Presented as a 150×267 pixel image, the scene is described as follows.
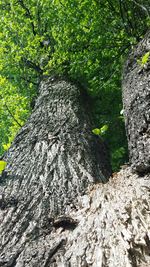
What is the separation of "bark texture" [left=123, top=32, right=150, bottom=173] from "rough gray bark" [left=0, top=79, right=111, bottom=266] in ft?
2.00

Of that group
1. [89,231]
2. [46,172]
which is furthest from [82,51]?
[89,231]

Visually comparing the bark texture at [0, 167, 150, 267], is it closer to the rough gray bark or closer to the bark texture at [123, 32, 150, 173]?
the rough gray bark

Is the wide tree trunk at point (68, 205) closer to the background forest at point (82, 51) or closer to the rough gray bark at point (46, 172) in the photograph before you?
the rough gray bark at point (46, 172)

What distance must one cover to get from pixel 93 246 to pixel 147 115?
135 cm

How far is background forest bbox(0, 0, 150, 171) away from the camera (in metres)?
5.16

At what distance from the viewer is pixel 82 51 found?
6.12 m

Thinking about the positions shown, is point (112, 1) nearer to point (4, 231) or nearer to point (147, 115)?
point (147, 115)

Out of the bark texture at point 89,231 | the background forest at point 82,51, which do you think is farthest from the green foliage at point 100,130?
the bark texture at point 89,231

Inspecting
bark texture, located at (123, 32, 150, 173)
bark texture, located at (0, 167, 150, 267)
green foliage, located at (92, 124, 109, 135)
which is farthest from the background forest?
bark texture, located at (0, 167, 150, 267)

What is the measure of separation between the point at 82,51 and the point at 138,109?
11.8 feet

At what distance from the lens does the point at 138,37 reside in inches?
182

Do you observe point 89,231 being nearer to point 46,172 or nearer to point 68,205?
point 68,205

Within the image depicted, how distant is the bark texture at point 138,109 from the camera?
2.50 m

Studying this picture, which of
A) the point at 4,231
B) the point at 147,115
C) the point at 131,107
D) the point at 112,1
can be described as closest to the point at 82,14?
the point at 112,1
